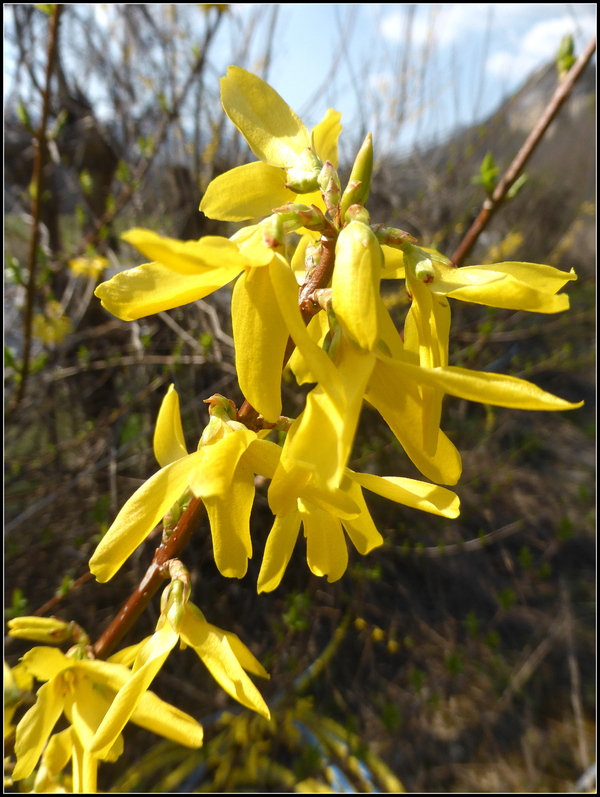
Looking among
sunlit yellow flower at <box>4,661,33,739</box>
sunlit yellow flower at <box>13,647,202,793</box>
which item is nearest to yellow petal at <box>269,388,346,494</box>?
sunlit yellow flower at <box>13,647,202,793</box>

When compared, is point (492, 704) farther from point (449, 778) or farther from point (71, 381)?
point (71, 381)

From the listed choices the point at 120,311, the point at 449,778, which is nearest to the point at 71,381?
the point at 120,311

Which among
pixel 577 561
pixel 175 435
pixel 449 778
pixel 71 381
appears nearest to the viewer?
pixel 175 435

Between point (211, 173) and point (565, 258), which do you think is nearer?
point (211, 173)

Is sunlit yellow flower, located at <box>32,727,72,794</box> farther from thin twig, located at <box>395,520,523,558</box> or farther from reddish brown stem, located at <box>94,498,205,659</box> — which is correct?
thin twig, located at <box>395,520,523,558</box>

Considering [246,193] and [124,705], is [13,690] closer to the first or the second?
[124,705]

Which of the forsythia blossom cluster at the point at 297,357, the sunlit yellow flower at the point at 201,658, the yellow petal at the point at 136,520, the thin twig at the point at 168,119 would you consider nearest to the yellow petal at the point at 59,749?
the forsythia blossom cluster at the point at 297,357
